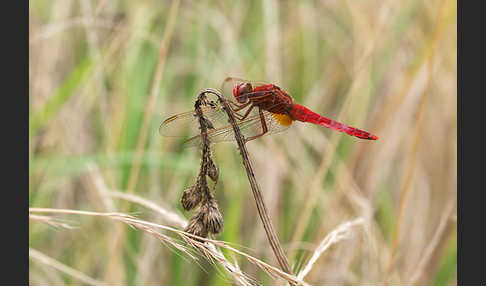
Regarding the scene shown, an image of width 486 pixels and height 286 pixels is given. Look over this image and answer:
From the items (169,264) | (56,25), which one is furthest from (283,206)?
(56,25)

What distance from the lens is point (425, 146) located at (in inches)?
116

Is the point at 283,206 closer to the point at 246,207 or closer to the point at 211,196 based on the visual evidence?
the point at 246,207

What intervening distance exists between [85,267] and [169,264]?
1.48 ft

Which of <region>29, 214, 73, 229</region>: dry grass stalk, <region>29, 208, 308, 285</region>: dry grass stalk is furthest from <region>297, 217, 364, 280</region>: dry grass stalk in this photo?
<region>29, 214, 73, 229</region>: dry grass stalk

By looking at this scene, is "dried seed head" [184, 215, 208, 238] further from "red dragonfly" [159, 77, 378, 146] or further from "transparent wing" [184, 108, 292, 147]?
"red dragonfly" [159, 77, 378, 146]

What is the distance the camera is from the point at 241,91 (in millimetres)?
1638

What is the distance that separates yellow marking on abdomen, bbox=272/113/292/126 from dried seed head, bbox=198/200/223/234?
0.70m

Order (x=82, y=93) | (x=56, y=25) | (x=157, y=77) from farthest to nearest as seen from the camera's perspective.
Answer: (x=82, y=93)
(x=56, y=25)
(x=157, y=77)

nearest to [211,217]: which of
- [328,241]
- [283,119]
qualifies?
[328,241]

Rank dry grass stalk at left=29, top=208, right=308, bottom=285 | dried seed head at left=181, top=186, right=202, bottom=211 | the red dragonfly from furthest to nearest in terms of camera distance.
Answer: the red dragonfly → dried seed head at left=181, top=186, right=202, bottom=211 → dry grass stalk at left=29, top=208, right=308, bottom=285

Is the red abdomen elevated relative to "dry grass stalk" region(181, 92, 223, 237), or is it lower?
elevated

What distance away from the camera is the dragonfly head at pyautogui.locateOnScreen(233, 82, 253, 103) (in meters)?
1.64

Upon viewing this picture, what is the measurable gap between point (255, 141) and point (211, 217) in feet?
5.67

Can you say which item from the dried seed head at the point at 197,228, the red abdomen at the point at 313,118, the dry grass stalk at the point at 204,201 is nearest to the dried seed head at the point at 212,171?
the dry grass stalk at the point at 204,201
